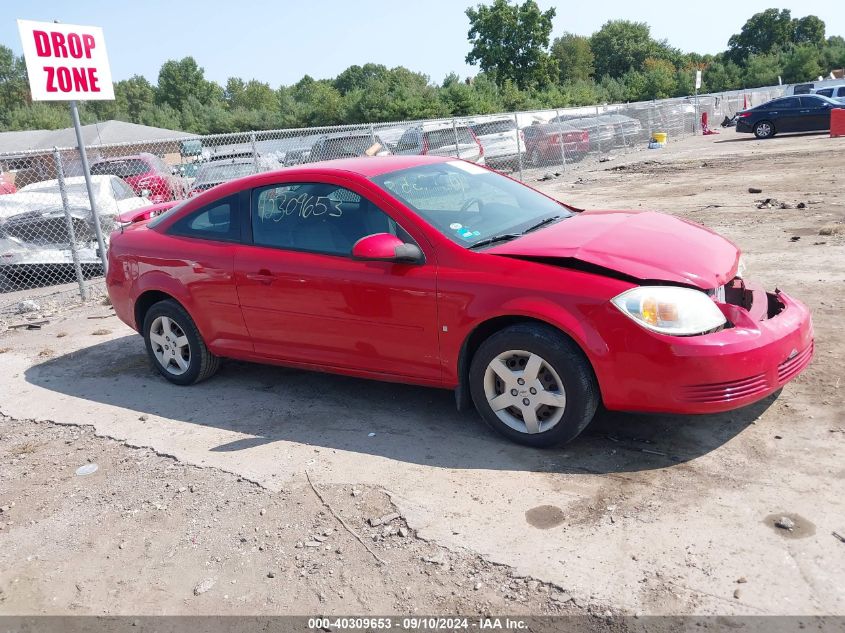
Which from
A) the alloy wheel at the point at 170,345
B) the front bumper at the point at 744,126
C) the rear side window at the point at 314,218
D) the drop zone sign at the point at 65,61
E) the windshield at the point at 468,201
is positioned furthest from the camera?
the front bumper at the point at 744,126

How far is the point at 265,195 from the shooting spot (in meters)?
5.28

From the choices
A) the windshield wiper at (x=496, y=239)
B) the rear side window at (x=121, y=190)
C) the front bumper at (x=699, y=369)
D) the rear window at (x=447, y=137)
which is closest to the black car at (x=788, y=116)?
the rear window at (x=447, y=137)

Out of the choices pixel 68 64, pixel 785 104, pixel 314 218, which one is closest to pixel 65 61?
pixel 68 64

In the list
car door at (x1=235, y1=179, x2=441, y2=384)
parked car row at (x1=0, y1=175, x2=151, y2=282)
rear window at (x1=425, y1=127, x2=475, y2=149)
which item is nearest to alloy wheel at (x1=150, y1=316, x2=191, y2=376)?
car door at (x1=235, y1=179, x2=441, y2=384)

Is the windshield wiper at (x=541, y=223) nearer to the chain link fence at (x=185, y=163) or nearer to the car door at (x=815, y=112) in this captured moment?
the chain link fence at (x=185, y=163)

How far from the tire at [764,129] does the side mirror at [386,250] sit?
25.9m

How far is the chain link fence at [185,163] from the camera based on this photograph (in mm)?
10742

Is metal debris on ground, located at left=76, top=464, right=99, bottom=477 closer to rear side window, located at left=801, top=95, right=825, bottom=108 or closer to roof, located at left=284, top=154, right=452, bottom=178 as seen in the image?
roof, located at left=284, top=154, right=452, bottom=178

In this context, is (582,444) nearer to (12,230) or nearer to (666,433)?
A: (666,433)

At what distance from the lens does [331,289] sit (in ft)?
15.7

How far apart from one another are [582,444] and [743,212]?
8596mm

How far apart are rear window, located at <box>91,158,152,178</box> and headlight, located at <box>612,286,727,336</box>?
585 inches

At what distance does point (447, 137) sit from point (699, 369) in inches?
602

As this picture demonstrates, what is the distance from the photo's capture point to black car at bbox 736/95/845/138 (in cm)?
2564
